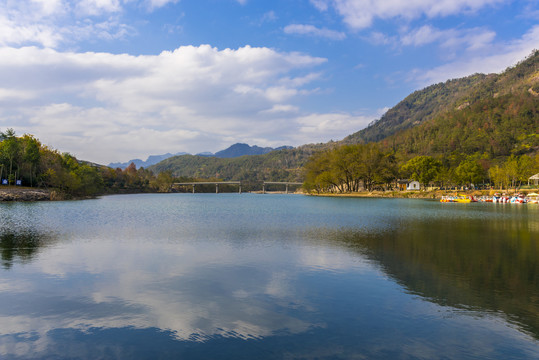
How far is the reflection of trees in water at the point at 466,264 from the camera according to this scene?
40.2 ft

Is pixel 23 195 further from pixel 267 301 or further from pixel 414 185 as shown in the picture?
pixel 414 185

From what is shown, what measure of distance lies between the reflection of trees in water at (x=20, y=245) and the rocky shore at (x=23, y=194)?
6619cm

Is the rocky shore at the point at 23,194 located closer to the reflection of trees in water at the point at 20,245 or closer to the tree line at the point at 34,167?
the tree line at the point at 34,167

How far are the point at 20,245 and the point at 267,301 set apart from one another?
62.8 feet

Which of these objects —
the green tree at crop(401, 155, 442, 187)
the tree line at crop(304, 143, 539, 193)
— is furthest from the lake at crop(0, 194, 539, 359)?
the green tree at crop(401, 155, 442, 187)

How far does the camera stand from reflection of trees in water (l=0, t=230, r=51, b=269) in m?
18.8

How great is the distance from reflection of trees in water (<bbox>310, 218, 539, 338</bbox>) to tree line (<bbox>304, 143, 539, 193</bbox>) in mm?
100299

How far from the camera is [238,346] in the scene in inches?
347

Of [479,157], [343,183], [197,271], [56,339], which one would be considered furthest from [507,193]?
[56,339]

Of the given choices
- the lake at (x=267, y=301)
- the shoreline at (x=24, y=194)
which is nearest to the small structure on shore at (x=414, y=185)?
the shoreline at (x=24, y=194)

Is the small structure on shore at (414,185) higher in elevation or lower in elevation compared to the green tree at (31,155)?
lower

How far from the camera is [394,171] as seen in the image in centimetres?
13838

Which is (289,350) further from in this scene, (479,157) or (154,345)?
(479,157)

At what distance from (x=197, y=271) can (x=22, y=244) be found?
14.5 m
